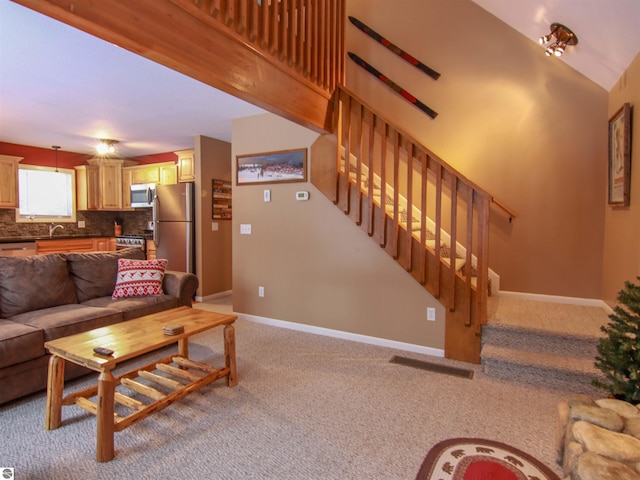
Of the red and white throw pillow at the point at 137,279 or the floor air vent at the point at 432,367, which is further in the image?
the red and white throw pillow at the point at 137,279

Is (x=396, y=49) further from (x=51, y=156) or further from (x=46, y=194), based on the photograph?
(x=46, y=194)

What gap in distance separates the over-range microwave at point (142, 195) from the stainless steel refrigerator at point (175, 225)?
1.28ft

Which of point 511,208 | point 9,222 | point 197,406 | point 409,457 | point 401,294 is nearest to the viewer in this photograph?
point 409,457

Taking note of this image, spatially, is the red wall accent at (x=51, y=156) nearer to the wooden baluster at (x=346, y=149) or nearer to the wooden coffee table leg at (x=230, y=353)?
the wooden baluster at (x=346, y=149)

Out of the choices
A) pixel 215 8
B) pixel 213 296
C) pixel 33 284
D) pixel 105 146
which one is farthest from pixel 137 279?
pixel 105 146

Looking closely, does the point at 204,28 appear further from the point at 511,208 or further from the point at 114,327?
the point at 511,208

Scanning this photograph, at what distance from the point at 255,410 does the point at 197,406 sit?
1.32ft

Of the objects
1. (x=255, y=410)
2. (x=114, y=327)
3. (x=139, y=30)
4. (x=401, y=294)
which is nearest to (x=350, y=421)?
(x=255, y=410)

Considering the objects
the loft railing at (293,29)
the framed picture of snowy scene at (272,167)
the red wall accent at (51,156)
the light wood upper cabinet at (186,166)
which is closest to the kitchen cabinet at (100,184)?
the red wall accent at (51,156)

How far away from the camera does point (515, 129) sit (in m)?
3.84

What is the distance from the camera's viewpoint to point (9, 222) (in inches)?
231

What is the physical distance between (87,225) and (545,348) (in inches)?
299

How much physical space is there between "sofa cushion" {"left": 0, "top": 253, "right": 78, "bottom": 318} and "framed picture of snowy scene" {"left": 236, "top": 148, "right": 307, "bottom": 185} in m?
2.08

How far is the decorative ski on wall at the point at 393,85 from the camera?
427cm
